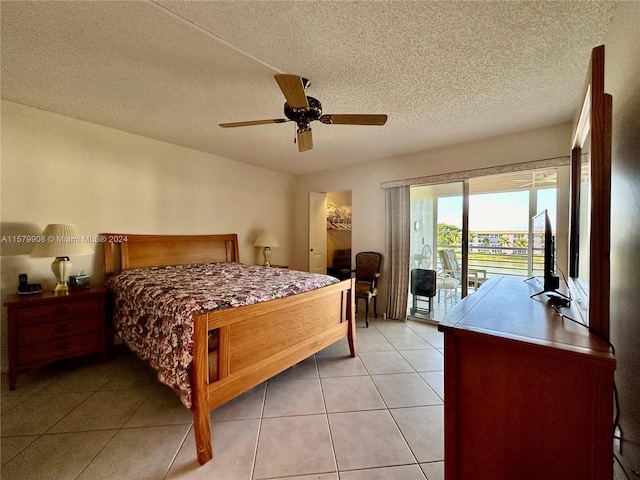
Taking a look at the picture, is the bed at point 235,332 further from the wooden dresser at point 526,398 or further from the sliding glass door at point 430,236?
the sliding glass door at point 430,236

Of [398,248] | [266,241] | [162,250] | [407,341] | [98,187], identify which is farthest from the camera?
[266,241]

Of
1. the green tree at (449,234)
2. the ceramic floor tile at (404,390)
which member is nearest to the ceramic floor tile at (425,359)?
the ceramic floor tile at (404,390)

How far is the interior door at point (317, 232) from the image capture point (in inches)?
187

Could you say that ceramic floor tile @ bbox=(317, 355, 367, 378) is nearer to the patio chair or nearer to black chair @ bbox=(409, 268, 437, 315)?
black chair @ bbox=(409, 268, 437, 315)

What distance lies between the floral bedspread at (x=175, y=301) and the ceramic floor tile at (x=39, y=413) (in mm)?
489

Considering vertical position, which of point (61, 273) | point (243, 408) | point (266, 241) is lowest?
point (243, 408)

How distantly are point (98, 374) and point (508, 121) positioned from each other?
4.74m

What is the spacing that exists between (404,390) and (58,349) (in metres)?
3.05

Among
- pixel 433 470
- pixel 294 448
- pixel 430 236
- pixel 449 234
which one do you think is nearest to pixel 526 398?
pixel 433 470

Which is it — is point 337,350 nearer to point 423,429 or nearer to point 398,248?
point 423,429

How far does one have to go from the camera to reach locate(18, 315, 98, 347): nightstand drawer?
2032 millimetres

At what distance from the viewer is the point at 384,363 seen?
2.48m

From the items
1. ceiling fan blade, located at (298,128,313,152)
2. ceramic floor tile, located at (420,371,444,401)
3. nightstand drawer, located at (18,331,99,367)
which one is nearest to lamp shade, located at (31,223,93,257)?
nightstand drawer, located at (18,331,99,367)

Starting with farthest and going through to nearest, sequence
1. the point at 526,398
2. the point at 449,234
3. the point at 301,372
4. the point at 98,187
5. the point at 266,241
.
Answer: the point at 266,241 → the point at 449,234 → the point at 98,187 → the point at 301,372 → the point at 526,398
